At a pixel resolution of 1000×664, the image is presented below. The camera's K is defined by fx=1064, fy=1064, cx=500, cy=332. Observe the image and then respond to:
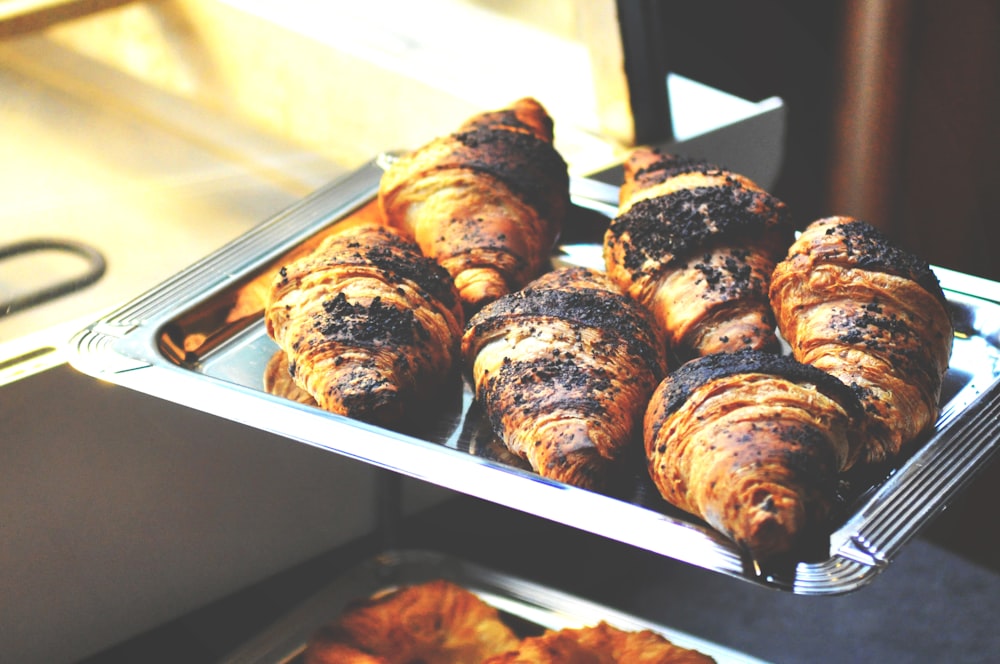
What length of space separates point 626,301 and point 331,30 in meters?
0.88

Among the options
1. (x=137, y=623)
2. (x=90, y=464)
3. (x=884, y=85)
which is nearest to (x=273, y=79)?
(x=90, y=464)

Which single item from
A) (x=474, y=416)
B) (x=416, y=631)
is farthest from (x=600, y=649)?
(x=474, y=416)

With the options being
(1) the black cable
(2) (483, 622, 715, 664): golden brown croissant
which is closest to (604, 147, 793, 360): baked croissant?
(2) (483, 622, 715, 664): golden brown croissant

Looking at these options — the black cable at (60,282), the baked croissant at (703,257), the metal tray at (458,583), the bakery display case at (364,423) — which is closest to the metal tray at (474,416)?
the bakery display case at (364,423)

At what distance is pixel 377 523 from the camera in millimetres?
1489

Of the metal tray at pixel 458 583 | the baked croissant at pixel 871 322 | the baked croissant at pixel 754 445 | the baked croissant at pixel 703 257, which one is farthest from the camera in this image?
the metal tray at pixel 458 583

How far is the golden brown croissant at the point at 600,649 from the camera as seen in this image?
988 mm

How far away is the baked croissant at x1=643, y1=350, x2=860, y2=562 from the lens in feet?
2.09

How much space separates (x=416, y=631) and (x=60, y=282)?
0.56m

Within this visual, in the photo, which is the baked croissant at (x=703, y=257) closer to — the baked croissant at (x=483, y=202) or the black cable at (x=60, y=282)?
the baked croissant at (x=483, y=202)

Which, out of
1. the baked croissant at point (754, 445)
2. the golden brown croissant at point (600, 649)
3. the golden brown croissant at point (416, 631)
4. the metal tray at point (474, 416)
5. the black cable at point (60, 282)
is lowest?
the golden brown croissant at point (416, 631)

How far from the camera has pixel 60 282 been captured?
1199 mm

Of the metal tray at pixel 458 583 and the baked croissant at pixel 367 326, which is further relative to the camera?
the metal tray at pixel 458 583

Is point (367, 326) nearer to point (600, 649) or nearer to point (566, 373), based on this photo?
point (566, 373)
